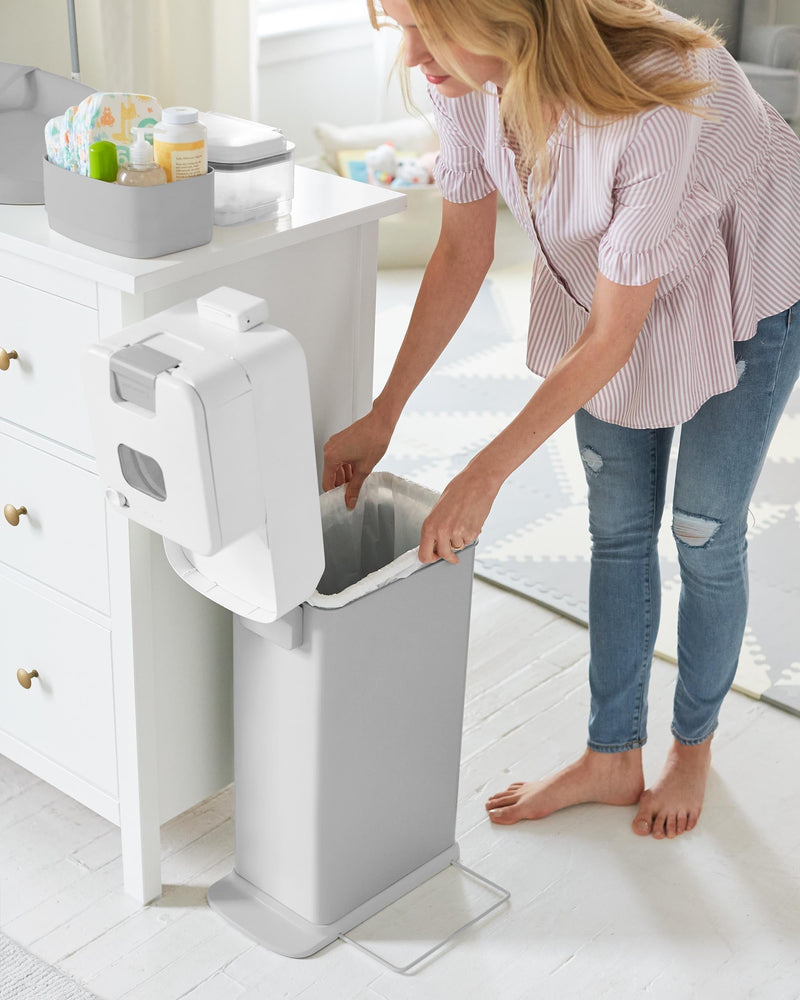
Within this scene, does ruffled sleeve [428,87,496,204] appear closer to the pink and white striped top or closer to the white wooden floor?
the pink and white striped top

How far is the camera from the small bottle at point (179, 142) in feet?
4.25

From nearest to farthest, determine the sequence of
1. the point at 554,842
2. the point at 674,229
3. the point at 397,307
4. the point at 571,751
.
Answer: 1. the point at 674,229
2. the point at 554,842
3. the point at 571,751
4. the point at 397,307

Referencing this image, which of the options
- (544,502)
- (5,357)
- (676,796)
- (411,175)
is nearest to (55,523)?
(5,357)

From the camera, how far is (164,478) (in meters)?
1.22

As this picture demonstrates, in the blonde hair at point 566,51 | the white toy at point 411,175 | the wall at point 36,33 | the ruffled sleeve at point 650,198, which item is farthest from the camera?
the white toy at point 411,175

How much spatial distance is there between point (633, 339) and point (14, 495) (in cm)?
74

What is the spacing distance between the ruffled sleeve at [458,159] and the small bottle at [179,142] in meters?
0.26

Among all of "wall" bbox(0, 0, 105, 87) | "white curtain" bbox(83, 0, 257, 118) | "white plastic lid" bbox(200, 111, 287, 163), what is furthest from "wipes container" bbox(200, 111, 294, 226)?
"white curtain" bbox(83, 0, 257, 118)

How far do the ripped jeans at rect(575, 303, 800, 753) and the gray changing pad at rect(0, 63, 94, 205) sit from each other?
74 centimetres

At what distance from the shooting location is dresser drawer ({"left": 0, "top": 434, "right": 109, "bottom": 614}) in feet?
4.79

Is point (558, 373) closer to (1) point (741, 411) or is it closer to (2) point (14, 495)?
(1) point (741, 411)

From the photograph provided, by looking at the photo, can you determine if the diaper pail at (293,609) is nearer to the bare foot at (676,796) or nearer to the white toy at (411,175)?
the bare foot at (676,796)

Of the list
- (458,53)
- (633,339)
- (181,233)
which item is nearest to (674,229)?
(633,339)

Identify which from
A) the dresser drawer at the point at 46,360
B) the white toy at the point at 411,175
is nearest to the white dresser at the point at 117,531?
the dresser drawer at the point at 46,360
